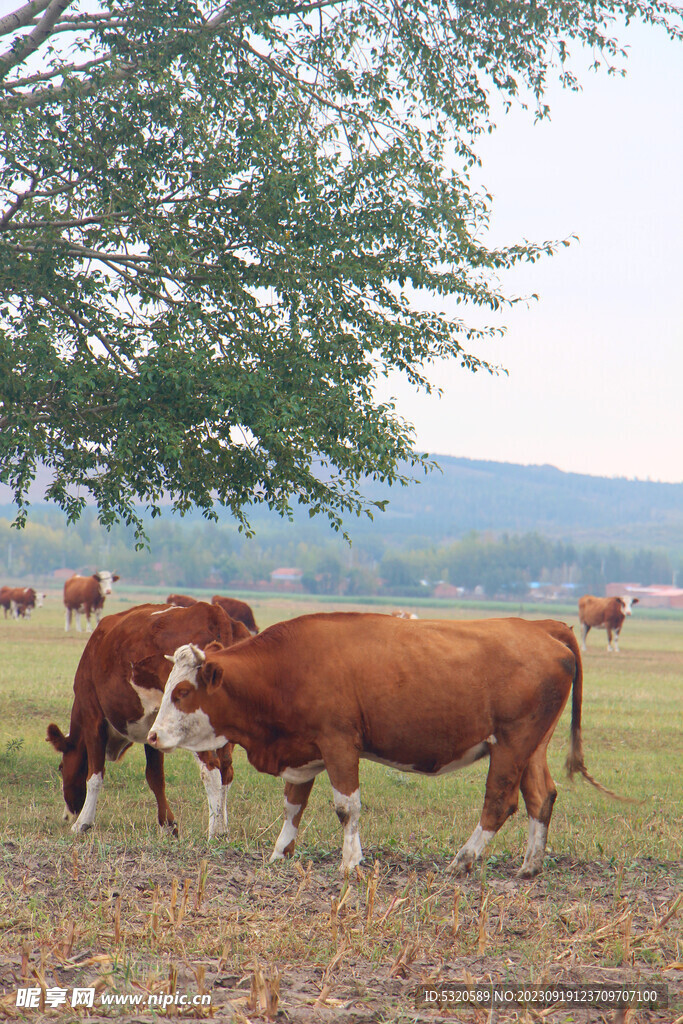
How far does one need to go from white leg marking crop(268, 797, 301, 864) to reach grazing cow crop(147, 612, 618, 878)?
11 mm

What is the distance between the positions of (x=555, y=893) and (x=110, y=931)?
10.7 feet

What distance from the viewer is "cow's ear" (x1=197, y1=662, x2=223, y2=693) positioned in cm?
715

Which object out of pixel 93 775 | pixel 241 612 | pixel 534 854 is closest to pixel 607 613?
pixel 241 612

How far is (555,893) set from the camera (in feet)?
22.4

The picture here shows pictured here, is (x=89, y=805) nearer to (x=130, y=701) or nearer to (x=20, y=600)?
(x=130, y=701)

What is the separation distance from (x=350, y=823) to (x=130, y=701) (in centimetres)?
291

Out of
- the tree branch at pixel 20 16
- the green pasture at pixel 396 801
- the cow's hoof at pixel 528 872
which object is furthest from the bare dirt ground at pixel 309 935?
the tree branch at pixel 20 16

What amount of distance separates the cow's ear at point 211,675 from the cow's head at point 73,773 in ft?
9.60

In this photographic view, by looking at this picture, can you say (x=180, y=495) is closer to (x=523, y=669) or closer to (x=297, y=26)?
(x=523, y=669)

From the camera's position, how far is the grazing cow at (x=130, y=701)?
8.86 metres

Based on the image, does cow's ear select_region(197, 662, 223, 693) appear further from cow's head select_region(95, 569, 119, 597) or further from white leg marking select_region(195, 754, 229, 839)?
cow's head select_region(95, 569, 119, 597)

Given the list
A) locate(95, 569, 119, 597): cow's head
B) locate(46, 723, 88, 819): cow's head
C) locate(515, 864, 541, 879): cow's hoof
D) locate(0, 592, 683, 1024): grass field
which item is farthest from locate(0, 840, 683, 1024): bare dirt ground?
locate(95, 569, 119, 597): cow's head

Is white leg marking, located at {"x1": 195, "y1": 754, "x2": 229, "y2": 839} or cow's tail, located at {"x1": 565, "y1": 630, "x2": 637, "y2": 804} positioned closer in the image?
cow's tail, located at {"x1": 565, "y1": 630, "x2": 637, "y2": 804}

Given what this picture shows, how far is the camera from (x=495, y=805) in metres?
7.27
